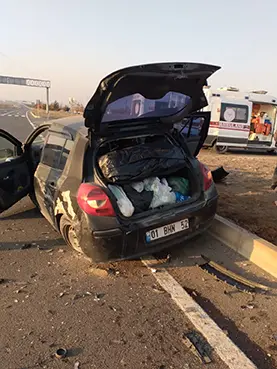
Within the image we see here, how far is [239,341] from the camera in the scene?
2.70 meters

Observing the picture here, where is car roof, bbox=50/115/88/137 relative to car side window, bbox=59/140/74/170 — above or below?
above

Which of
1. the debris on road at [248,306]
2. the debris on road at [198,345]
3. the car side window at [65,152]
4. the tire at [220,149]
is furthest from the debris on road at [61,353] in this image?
the tire at [220,149]

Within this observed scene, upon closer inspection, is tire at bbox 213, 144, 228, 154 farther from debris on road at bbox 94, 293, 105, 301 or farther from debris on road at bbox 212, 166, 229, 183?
debris on road at bbox 94, 293, 105, 301

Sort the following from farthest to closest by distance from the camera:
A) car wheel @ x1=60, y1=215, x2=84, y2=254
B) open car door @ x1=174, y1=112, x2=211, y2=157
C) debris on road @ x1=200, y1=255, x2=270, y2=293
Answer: open car door @ x1=174, y1=112, x2=211, y2=157
car wheel @ x1=60, y1=215, x2=84, y2=254
debris on road @ x1=200, y1=255, x2=270, y2=293

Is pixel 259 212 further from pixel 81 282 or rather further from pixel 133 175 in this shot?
pixel 81 282

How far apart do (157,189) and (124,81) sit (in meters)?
1.37

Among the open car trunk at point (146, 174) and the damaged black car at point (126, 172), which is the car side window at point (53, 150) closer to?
the damaged black car at point (126, 172)

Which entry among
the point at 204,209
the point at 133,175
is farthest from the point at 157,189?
the point at 204,209

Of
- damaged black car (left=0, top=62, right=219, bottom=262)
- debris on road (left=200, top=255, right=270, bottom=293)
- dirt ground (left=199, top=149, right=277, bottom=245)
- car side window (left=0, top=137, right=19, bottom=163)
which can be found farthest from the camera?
car side window (left=0, top=137, right=19, bottom=163)

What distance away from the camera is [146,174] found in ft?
13.6

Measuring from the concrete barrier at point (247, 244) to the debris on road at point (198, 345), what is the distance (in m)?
1.38

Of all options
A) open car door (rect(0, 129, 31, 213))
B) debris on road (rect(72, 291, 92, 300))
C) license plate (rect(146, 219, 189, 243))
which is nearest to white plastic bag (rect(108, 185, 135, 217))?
license plate (rect(146, 219, 189, 243))

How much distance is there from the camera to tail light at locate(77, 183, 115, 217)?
11.6 ft

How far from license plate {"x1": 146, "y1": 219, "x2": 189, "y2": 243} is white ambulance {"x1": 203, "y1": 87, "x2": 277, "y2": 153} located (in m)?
11.0
